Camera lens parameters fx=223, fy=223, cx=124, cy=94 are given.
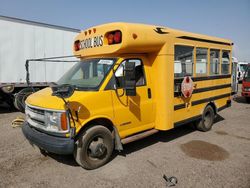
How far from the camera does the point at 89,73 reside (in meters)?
4.67

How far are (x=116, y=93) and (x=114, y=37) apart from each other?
44.5 inches

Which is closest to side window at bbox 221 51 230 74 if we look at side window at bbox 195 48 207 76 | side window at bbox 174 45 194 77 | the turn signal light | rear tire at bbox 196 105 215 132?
side window at bbox 195 48 207 76

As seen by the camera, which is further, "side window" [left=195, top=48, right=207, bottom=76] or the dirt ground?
"side window" [left=195, top=48, right=207, bottom=76]

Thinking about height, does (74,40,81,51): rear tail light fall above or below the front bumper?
above

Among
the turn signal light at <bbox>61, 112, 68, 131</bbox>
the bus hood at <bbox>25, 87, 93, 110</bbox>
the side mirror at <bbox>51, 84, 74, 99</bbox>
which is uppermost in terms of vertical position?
the side mirror at <bbox>51, 84, 74, 99</bbox>

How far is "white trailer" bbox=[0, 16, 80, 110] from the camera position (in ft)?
29.8

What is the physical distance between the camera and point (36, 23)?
32.4 feet

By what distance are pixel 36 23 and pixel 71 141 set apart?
25.7 feet

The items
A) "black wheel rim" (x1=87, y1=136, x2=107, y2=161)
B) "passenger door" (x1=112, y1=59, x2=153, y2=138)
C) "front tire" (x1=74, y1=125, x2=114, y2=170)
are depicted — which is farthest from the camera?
Result: "passenger door" (x1=112, y1=59, x2=153, y2=138)

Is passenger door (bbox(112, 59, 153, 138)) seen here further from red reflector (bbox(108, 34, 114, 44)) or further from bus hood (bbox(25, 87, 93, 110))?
bus hood (bbox(25, 87, 93, 110))

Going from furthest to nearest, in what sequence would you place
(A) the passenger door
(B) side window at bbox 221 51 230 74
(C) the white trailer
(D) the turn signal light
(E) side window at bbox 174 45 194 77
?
(C) the white trailer
(B) side window at bbox 221 51 230 74
(E) side window at bbox 174 45 194 77
(A) the passenger door
(D) the turn signal light

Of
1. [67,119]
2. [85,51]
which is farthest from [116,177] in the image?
[85,51]

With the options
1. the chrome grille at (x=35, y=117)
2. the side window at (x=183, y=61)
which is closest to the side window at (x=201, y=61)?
the side window at (x=183, y=61)

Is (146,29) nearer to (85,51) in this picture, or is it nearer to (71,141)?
(85,51)
